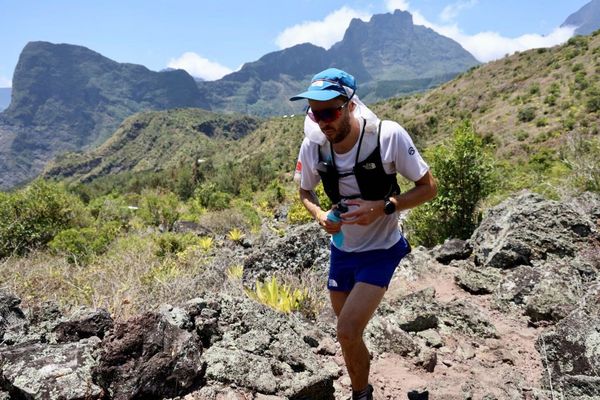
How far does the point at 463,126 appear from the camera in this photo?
6.79 metres

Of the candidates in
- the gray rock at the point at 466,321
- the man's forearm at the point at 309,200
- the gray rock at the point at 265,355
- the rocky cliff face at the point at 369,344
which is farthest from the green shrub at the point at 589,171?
the man's forearm at the point at 309,200

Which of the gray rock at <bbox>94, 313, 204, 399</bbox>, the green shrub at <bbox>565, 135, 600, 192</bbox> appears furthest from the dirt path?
the green shrub at <bbox>565, 135, 600, 192</bbox>

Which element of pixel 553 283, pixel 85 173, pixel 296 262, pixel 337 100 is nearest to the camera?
pixel 337 100

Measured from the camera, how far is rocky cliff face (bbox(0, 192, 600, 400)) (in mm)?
2410

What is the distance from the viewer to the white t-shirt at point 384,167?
2.18m

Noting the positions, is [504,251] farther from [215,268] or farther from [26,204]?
[26,204]

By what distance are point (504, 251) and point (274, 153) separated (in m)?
50.3

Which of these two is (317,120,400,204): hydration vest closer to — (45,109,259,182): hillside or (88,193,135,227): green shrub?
(88,193,135,227): green shrub

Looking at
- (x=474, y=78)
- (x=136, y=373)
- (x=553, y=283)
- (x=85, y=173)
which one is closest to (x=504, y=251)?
(x=553, y=283)

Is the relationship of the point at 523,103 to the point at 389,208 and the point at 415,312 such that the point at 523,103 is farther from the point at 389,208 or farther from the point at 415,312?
the point at 389,208

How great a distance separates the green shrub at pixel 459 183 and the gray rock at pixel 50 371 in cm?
552

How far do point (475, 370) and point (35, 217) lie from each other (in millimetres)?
9979

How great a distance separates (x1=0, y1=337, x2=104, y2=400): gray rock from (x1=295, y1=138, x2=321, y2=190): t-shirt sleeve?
1.60 meters

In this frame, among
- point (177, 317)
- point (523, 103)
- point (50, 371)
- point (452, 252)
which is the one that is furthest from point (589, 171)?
point (523, 103)
